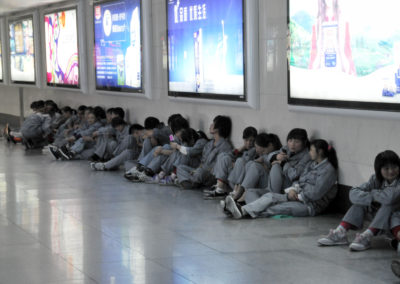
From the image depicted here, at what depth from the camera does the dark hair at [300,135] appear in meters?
7.78

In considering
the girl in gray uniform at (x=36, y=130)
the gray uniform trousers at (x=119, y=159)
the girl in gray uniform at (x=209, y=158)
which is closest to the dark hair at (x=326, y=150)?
the girl in gray uniform at (x=209, y=158)

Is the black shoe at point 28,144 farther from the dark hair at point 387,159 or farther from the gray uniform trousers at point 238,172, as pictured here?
the dark hair at point 387,159

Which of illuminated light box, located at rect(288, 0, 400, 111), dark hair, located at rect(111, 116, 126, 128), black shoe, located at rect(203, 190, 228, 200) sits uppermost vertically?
illuminated light box, located at rect(288, 0, 400, 111)

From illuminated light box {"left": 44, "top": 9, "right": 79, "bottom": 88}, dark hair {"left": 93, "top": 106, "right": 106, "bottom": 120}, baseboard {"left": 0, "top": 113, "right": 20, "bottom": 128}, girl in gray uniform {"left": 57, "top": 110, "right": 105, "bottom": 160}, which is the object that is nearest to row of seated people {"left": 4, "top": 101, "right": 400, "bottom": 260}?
girl in gray uniform {"left": 57, "top": 110, "right": 105, "bottom": 160}

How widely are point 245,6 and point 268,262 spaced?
4.23 meters

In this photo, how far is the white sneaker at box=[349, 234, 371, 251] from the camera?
5977 mm

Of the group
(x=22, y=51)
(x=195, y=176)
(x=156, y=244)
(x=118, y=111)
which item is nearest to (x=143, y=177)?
(x=195, y=176)

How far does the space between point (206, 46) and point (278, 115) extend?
1.93 m

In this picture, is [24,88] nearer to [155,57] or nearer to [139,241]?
[155,57]

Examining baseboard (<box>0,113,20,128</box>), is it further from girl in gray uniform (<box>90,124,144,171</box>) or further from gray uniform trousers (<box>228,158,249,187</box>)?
gray uniform trousers (<box>228,158,249,187</box>)

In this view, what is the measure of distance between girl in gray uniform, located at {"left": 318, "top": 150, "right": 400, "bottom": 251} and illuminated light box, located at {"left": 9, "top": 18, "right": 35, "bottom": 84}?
1318cm

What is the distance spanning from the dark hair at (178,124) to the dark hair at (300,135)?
2653mm

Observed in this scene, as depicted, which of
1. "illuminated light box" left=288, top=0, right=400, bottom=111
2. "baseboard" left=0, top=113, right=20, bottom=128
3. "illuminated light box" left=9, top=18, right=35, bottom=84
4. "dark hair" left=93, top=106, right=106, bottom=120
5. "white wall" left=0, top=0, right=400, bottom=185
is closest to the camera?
"illuminated light box" left=288, top=0, right=400, bottom=111

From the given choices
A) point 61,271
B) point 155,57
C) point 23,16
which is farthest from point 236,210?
point 23,16
